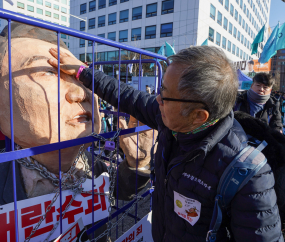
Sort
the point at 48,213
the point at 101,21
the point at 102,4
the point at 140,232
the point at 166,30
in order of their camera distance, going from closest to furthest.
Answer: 1. the point at 48,213
2. the point at 140,232
3. the point at 166,30
4. the point at 102,4
5. the point at 101,21

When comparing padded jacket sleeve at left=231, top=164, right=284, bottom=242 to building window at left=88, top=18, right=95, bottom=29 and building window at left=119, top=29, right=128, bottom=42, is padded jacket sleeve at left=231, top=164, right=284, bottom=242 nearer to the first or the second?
building window at left=119, top=29, right=128, bottom=42

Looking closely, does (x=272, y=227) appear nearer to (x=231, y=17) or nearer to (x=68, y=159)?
(x=68, y=159)

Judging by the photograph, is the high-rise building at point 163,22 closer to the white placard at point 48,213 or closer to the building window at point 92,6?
the building window at point 92,6

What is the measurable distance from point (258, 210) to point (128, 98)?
1.13 meters

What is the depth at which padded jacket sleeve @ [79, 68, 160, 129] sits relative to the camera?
1607 millimetres

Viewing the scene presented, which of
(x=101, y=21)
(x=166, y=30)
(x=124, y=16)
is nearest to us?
(x=166, y=30)

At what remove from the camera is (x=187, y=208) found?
1.14m

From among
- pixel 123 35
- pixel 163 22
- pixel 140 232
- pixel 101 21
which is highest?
pixel 101 21

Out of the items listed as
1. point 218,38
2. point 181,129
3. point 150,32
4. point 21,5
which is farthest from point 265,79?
point 21,5

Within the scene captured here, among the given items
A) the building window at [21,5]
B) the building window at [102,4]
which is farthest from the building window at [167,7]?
the building window at [21,5]

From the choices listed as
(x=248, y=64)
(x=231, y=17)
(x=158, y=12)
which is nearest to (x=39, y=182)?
(x=248, y=64)

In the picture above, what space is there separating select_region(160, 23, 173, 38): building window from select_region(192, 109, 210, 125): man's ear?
20.0 metres

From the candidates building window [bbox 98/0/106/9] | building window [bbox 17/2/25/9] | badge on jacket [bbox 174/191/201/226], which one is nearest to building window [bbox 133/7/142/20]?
building window [bbox 98/0/106/9]

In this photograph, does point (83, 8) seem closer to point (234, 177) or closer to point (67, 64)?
point (67, 64)
